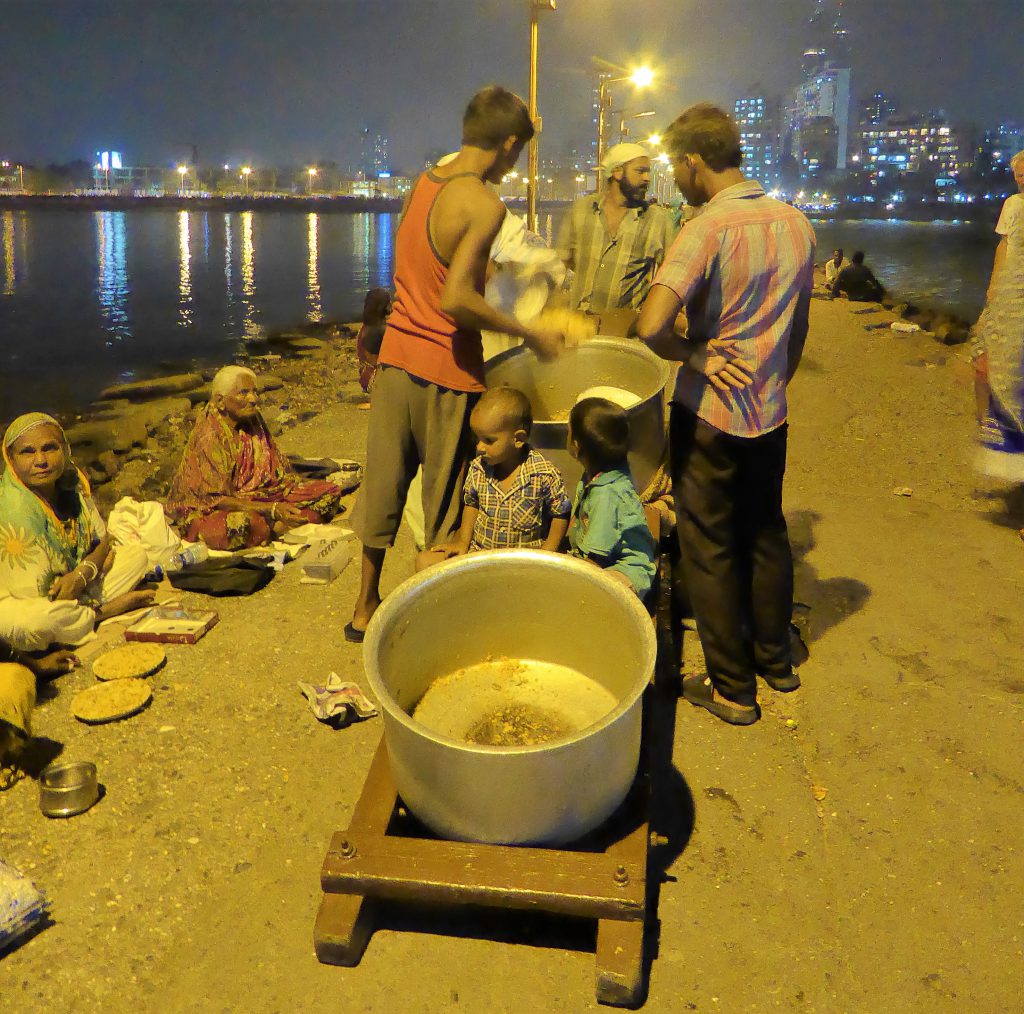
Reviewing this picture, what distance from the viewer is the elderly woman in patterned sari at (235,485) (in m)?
5.39

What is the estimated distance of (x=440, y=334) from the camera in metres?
3.53

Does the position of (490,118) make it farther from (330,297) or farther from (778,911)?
(330,297)

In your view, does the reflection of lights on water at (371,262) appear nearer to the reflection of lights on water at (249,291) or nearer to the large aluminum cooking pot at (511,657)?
the reflection of lights on water at (249,291)

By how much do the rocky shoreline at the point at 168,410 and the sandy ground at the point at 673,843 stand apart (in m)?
3.95

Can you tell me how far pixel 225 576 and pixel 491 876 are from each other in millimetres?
2934

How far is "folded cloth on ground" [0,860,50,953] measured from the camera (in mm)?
2461

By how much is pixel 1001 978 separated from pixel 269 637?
3130 mm

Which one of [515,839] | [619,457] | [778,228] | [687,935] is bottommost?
[687,935]

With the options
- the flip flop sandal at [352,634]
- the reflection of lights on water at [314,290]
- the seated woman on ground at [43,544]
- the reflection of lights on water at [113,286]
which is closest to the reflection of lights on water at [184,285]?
the reflection of lights on water at [113,286]

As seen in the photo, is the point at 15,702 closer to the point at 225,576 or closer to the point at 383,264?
the point at 225,576

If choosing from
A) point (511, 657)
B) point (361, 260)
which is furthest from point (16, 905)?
point (361, 260)

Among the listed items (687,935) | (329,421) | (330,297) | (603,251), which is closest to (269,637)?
(687,935)

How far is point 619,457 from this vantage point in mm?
3363

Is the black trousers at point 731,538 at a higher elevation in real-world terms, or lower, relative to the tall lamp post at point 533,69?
lower
